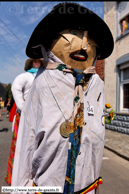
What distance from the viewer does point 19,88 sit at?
2.26 m

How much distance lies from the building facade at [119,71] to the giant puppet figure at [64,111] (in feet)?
18.6

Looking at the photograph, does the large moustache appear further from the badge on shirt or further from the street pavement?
the street pavement

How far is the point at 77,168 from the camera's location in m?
1.24

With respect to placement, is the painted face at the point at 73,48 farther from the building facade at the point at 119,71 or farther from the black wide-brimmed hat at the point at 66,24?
the building facade at the point at 119,71

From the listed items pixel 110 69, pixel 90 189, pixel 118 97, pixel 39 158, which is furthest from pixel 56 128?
pixel 110 69

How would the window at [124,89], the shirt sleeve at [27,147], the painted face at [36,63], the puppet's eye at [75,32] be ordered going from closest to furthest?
1. the shirt sleeve at [27,147]
2. the puppet's eye at [75,32]
3. the painted face at [36,63]
4. the window at [124,89]

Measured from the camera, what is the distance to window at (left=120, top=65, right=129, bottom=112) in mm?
7101

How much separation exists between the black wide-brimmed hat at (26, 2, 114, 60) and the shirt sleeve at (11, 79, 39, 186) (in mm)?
456

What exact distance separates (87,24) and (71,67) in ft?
1.43

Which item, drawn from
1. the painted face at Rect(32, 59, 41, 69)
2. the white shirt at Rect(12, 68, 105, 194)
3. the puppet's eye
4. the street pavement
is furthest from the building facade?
the puppet's eye

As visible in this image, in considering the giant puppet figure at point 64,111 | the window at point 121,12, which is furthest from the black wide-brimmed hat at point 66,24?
the window at point 121,12

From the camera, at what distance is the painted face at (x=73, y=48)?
138 centimetres

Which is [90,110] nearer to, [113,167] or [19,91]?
[19,91]

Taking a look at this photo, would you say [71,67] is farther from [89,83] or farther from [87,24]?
[87,24]
